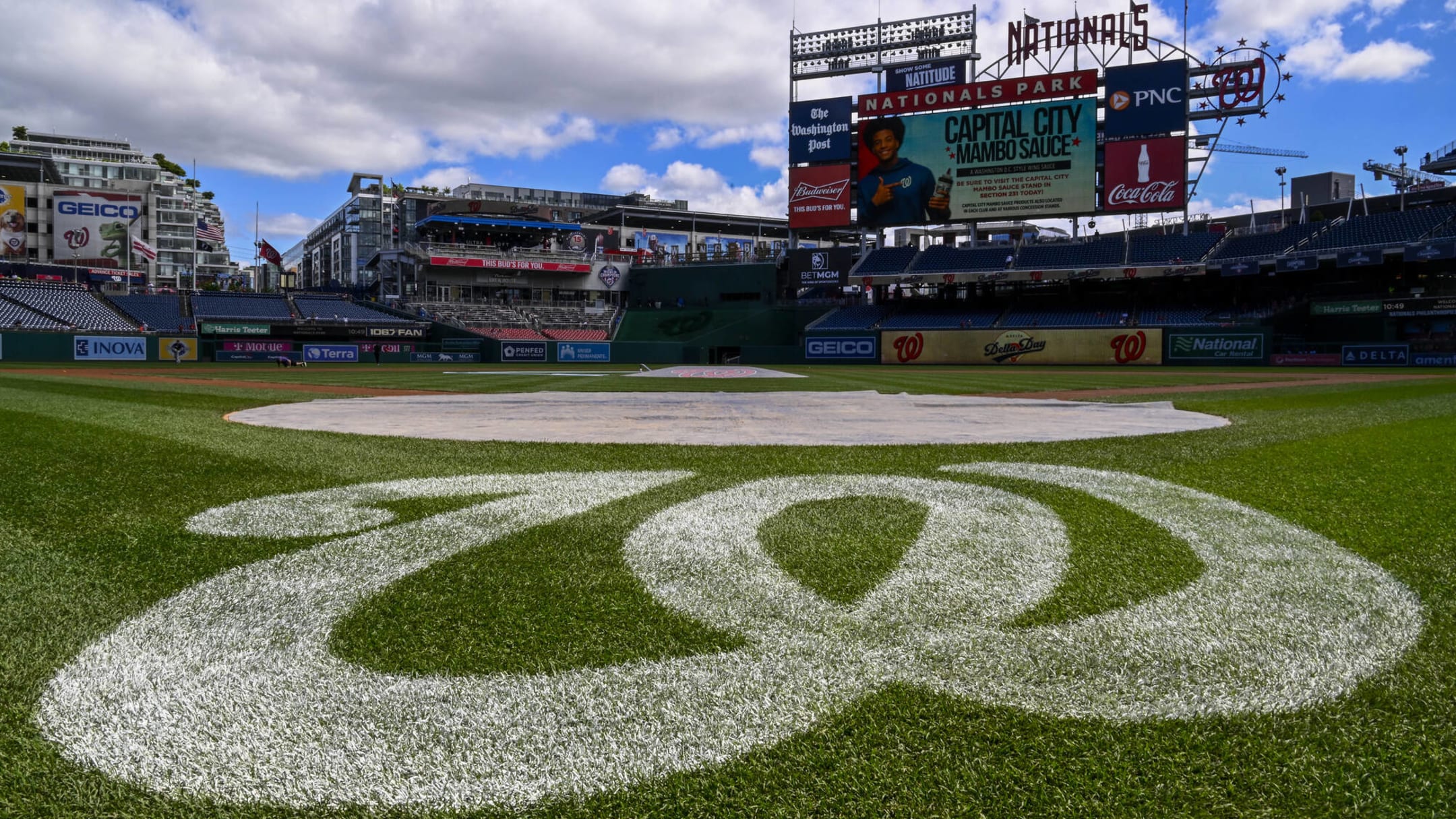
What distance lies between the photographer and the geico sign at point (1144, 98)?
39562 millimetres

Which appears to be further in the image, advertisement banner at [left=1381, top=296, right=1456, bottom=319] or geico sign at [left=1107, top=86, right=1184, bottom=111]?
geico sign at [left=1107, top=86, right=1184, bottom=111]

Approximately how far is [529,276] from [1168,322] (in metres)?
42.9

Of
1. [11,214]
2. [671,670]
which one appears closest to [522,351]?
[11,214]

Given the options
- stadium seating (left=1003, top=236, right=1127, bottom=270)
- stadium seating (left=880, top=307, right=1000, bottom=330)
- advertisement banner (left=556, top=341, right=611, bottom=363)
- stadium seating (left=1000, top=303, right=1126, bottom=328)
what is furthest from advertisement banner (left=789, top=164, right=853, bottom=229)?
advertisement banner (left=556, top=341, right=611, bottom=363)

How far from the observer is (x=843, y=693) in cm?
202

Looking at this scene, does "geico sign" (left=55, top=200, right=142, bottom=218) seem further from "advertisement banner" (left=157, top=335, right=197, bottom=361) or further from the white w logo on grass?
the white w logo on grass

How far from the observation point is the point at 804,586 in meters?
2.80

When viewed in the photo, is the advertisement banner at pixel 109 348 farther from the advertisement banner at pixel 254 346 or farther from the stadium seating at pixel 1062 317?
the stadium seating at pixel 1062 317

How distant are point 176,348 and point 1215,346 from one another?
48.5m

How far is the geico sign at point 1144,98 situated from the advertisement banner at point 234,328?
148ft

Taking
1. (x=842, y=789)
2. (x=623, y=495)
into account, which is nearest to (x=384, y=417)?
(x=623, y=495)

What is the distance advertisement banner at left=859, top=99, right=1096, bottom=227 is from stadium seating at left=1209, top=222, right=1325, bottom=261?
7.04 m

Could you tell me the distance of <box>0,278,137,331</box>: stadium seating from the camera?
4078 centimetres

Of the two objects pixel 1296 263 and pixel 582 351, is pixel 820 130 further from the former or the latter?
pixel 1296 263
